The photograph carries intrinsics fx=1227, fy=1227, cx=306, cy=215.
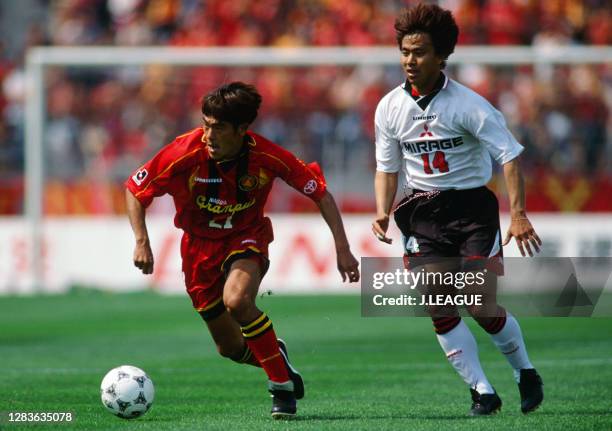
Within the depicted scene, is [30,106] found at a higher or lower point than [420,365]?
higher

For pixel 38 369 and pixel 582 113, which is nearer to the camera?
pixel 38 369

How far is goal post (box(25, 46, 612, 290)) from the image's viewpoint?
17.2 meters

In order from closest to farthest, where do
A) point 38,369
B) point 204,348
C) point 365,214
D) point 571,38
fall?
point 38,369 < point 204,348 < point 365,214 < point 571,38

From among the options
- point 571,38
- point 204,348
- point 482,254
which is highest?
point 571,38

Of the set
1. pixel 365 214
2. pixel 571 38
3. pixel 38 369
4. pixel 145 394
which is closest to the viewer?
pixel 145 394

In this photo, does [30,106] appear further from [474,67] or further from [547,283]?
[547,283]

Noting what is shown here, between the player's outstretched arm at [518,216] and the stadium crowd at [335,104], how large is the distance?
1017 centimetres

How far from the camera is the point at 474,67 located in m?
17.4

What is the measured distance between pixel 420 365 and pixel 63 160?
915 cm

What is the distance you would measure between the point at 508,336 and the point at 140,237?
2.21m

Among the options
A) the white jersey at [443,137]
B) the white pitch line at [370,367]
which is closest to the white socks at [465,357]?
the white jersey at [443,137]

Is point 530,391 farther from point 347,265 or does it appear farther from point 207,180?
point 207,180

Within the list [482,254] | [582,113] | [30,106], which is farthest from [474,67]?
[482,254]

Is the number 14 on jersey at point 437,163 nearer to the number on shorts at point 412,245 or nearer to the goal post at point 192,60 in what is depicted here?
the number on shorts at point 412,245
